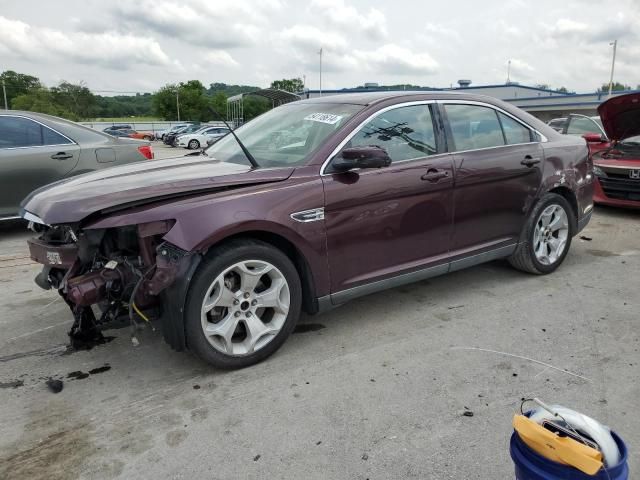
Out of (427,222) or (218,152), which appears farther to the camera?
(218,152)

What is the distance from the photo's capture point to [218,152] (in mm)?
3979

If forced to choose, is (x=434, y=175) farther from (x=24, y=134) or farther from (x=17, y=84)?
(x=17, y=84)

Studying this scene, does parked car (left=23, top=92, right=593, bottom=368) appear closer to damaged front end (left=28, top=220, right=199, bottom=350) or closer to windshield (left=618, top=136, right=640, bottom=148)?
damaged front end (left=28, top=220, right=199, bottom=350)

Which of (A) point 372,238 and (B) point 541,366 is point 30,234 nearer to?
(A) point 372,238

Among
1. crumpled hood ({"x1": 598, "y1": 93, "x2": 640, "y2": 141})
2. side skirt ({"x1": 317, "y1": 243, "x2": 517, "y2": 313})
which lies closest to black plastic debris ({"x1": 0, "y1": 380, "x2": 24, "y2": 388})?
side skirt ({"x1": 317, "y1": 243, "x2": 517, "y2": 313})

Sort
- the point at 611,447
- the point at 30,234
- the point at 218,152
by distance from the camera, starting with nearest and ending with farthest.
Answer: the point at 611,447 < the point at 218,152 < the point at 30,234

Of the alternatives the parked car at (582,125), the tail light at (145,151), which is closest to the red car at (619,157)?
the parked car at (582,125)

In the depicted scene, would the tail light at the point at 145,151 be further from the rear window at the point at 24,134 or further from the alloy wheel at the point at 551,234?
the alloy wheel at the point at 551,234

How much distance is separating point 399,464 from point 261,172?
Answer: 1810mm

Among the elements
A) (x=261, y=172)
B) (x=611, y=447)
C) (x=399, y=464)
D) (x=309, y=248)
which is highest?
(x=261, y=172)

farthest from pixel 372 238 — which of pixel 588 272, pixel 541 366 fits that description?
pixel 588 272

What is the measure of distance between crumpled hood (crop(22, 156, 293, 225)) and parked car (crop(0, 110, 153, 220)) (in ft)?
9.98

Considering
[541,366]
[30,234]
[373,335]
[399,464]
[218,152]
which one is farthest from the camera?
[30,234]

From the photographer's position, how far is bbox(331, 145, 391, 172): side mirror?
3088mm
